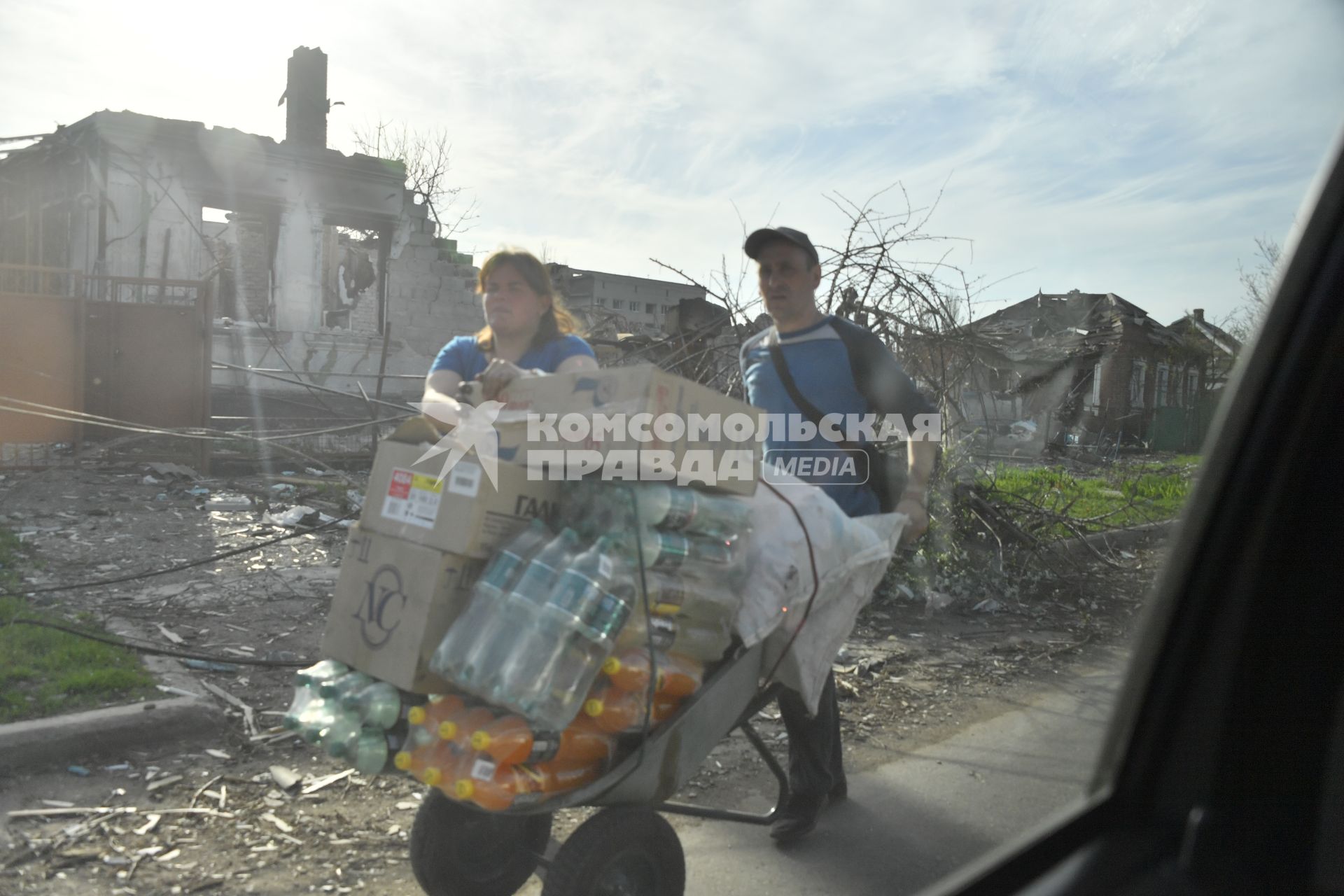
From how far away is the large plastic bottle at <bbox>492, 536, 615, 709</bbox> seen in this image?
2156mm

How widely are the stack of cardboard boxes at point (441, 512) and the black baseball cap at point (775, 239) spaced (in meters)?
1.14

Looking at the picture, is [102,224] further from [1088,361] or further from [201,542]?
[1088,361]

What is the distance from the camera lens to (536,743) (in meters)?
2.21

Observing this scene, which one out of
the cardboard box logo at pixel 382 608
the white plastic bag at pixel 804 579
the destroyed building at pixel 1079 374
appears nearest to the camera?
the cardboard box logo at pixel 382 608

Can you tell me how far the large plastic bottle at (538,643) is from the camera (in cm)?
216

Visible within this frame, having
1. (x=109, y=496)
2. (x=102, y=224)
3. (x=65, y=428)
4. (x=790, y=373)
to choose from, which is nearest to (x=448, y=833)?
(x=790, y=373)

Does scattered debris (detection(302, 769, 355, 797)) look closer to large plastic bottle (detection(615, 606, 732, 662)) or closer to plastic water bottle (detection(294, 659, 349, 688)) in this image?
plastic water bottle (detection(294, 659, 349, 688))

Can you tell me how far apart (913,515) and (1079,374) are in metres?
19.7

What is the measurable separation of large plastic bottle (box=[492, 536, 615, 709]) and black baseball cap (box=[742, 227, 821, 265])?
1.84 meters

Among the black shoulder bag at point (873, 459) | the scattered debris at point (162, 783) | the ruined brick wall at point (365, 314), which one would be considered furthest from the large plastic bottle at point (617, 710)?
the ruined brick wall at point (365, 314)

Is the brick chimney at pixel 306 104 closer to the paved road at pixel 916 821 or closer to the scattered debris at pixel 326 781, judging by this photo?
the scattered debris at pixel 326 781

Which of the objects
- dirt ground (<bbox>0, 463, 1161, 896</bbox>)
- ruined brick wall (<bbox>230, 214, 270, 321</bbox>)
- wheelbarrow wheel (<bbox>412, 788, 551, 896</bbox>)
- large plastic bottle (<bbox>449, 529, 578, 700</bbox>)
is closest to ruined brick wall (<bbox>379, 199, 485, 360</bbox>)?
ruined brick wall (<bbox>230, 214, 270, 321</bbox>)

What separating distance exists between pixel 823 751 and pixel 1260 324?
2.46m

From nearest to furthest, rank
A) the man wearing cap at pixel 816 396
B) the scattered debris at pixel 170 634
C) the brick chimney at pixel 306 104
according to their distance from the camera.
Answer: the man wearing cap at pixel 816 396 → the scattered debris at pixel 170 634 → the brick chimney at pixel 306 104
